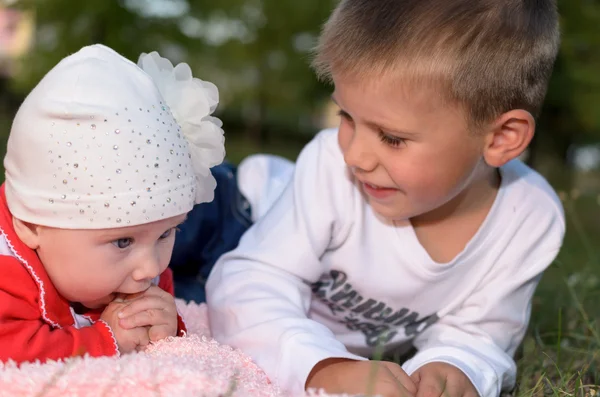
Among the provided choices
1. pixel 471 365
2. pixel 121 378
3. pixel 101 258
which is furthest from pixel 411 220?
pixel 121 378

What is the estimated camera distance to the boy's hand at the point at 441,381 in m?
1.83

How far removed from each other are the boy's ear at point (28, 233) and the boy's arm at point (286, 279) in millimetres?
610

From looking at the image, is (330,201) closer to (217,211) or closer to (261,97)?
(217,211)

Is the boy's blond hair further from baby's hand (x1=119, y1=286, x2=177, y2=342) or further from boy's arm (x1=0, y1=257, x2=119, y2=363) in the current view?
boy's arm (x1=0, y1=257, x2=119, y2=363)

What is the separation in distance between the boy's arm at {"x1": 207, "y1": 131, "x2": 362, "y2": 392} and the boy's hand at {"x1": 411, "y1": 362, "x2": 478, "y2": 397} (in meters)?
0.21

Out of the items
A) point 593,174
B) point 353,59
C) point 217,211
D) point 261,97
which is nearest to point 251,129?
point 261,97

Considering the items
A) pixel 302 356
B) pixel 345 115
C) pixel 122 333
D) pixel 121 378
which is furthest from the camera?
pixel 345 115

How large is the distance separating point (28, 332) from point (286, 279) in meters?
0.76

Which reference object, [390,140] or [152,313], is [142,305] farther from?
[390,140]

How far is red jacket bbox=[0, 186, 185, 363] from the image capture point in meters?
1.57

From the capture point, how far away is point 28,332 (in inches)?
62.5

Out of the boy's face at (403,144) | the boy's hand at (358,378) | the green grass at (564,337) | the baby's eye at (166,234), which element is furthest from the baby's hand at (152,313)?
the green grass at (564,337)

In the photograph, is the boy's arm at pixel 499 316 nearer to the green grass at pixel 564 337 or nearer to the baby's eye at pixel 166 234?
the green grass at pixel 564 337

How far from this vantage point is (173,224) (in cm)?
174
